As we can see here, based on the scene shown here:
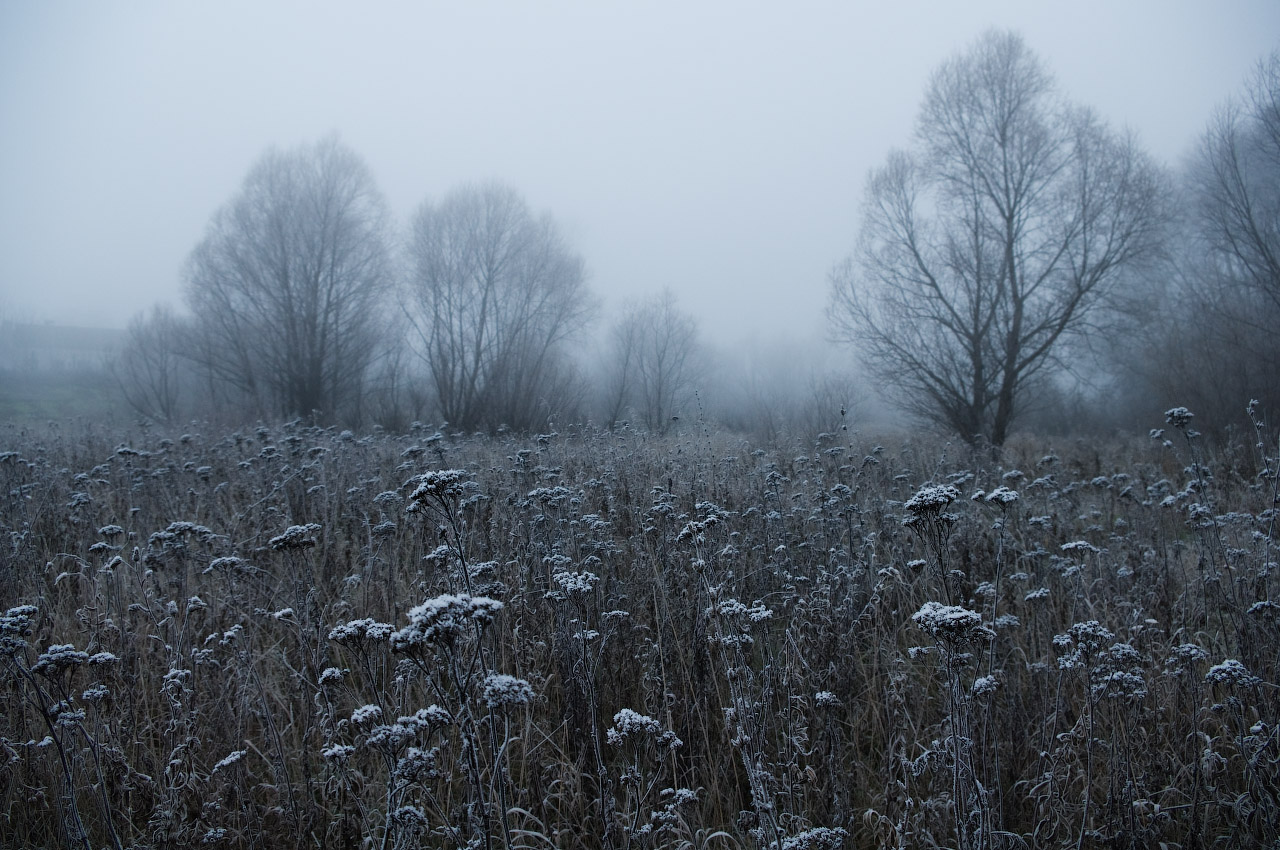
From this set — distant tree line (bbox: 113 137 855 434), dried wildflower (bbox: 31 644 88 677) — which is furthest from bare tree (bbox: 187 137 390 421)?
dried wildflower (bbox: 31 644 88 677)

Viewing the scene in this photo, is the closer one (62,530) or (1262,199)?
(62,530)

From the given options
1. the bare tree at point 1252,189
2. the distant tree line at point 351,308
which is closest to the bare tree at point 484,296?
the distant tree line at point 351,308

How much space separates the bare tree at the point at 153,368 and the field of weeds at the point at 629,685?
2783cm

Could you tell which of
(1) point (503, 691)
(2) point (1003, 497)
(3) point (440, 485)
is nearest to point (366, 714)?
(1) point (503, 691)

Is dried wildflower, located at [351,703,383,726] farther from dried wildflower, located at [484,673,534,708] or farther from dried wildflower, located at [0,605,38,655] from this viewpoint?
dried wildflower, located at [0,605,38,655]

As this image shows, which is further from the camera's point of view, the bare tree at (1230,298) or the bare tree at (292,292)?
the bare tree at (292,292)

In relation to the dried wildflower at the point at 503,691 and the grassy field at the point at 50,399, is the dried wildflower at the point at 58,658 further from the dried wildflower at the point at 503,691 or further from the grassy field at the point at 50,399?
the grassy field at the point at 50,399

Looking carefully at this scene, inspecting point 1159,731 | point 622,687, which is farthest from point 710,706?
point 1159,731

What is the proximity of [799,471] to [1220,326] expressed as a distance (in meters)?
14.7

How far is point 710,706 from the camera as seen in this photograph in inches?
143

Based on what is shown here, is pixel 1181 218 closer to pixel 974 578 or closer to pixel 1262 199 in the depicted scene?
pixel 1262 199

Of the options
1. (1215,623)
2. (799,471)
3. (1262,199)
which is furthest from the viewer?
(1262,199)

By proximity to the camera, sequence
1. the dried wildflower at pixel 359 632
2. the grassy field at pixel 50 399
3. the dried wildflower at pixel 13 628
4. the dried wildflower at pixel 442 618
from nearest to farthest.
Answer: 1. the dried wildflower at pixel 442 618
2. the dried wildflower at pixel 359 632
3. the dried wildflower at pixel 13 628
4. the grassy field at pixel 50 399

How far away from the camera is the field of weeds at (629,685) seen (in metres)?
2.38
